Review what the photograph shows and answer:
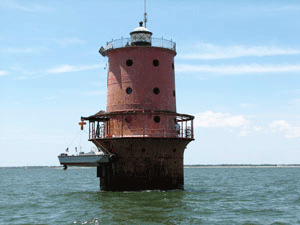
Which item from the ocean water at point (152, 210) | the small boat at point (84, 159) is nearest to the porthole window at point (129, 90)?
the small boat at point (84, 159)

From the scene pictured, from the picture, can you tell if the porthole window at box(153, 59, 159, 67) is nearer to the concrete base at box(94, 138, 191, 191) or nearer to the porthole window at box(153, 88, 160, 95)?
the porthole window at box(153, 88, 160, 95)

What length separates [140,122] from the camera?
3116cm

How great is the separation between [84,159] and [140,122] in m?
4.66

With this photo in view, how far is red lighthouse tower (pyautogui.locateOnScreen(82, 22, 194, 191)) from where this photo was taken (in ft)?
99.3

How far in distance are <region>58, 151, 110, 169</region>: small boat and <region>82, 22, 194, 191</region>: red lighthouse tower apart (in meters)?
0.53

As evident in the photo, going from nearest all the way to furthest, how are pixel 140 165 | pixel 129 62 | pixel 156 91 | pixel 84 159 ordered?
pixel 140 165 → pixel 84 159 → pixel 156 91 → pixel 129 62

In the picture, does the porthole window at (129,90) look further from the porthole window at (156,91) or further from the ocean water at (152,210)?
the ocean water at (152,210)

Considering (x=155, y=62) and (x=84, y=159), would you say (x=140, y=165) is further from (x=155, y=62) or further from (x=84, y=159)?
(x=155, y=62)

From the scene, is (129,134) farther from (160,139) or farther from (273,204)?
(273,204)

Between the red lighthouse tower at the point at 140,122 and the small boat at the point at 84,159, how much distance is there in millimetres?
528

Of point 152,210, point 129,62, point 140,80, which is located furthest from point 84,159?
point 152,210

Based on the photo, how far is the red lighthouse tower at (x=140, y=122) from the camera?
30266mm

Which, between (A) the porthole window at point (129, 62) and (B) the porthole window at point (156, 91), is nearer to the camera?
(B) the porthole window at point (156, 91)

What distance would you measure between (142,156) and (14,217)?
379 inches
